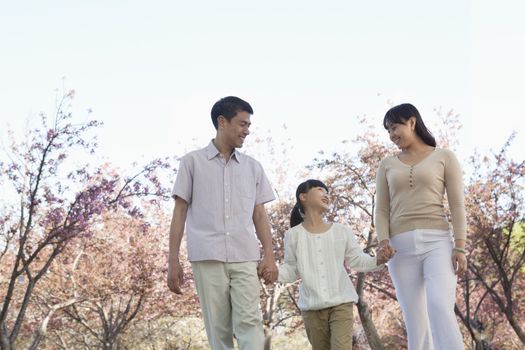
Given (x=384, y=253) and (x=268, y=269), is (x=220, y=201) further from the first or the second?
(x=384, y=253)

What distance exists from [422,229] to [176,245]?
1387 millimetres

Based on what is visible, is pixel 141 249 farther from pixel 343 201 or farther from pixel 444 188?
pixel 444 188

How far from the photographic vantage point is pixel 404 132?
3967 millimetres

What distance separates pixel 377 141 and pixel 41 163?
6776 millimetres

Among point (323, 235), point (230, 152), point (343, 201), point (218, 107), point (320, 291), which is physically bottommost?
point (320, 291)

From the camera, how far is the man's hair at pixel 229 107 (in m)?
3.91

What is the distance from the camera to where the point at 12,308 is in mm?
12578

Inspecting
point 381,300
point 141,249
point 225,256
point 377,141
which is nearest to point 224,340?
point 225,256

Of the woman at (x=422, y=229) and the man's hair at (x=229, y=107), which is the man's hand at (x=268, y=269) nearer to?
the woman at (x=422, y=229)

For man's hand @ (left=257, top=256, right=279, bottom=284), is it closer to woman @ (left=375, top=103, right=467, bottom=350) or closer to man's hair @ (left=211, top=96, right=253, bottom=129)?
woman @ (left=375, top=103, right=467, bottom=350)

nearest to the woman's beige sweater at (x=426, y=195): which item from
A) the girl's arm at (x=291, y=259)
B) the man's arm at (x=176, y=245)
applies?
the girl's arm at (x=291, y=259)

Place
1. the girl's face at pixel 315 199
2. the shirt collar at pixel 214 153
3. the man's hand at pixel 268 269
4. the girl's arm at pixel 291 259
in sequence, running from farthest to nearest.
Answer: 1. the girl's face at pixel 315 199
2. the girl's arm at pixel 291 259
3. the shirt collar at pixel 214 153
4. the man's hand at pixel 268 269

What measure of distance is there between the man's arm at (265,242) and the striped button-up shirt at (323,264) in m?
0.32

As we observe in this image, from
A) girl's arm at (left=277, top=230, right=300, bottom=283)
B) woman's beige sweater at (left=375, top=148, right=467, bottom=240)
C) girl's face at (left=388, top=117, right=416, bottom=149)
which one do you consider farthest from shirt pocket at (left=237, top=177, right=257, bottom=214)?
girl's face at (left=388, top=117, right=416, bottom=149)
